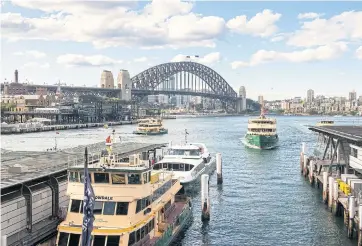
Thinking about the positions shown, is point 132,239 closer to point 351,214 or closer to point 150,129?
point 351,214

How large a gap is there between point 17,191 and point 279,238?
597 inches

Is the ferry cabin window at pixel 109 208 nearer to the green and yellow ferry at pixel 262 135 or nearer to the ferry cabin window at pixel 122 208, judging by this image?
the ferry cabin window at pixel 122 208

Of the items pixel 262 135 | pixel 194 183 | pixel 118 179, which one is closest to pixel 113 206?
pixel 118 179

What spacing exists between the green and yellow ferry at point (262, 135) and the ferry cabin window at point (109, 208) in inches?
2341

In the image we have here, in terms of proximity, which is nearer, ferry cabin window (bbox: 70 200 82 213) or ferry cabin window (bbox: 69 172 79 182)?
ferry cabin window (bbox: 70 200 82 213)

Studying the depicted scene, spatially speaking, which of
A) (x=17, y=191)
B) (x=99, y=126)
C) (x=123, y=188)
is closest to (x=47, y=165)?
(x=17, y=191)

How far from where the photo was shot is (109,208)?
65.2 ft

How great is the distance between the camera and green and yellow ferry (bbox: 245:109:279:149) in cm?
7758

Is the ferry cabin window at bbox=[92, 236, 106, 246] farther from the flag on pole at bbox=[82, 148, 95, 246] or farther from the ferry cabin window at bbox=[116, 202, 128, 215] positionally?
the flag on pole at bbox=[82, 148, 95, 246]

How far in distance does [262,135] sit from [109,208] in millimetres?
60482

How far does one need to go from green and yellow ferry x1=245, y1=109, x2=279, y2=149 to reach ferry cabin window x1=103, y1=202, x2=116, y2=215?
5947 centimetres

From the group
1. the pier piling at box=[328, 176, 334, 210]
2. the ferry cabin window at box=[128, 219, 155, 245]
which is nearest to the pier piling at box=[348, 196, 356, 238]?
the pier piling at box=[328, 176, 334, 210]

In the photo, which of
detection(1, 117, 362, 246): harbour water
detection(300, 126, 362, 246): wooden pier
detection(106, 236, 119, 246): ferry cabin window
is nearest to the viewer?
detection(106, 236, 119, 246): ferry cabin window

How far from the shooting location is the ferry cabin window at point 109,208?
19.8m
